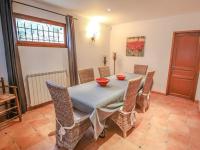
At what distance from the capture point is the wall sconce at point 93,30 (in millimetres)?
4122

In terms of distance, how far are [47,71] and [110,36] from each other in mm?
2939

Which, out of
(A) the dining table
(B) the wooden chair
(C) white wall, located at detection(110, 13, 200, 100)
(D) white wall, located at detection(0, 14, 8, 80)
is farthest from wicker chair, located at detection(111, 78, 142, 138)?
(C) white wall, located at detection(110, 13, 200, 100)

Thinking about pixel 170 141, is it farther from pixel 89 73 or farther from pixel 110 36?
pixel 110 36

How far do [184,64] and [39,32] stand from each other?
12.9 feet

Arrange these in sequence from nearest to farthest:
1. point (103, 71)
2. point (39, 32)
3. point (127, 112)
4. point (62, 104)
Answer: point (62, 104), point (127, 112), point (39, 32), point (103, 71)

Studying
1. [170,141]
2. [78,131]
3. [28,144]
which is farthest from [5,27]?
[170,141]

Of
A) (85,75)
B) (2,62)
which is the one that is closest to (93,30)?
(85,75)

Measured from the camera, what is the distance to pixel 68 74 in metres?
3.65

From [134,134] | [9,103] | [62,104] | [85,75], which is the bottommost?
[134,134]

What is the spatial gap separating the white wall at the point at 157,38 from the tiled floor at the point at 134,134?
145 cm

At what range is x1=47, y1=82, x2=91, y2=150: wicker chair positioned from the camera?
145 centimetres

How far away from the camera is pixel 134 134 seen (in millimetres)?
2127

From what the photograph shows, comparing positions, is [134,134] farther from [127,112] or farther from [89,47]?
[89,47]

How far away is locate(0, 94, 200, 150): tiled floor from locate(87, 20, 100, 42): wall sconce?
2610 mm
